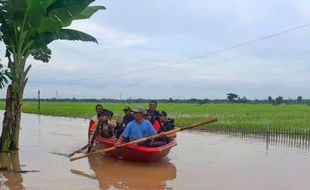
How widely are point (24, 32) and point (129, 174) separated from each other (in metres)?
4.77

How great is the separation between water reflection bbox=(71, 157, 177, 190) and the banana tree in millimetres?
2410

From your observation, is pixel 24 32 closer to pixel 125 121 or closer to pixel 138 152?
pixel 125 121

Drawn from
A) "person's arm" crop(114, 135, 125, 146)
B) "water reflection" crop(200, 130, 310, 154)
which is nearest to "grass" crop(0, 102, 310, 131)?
"water reflection" crop(200, 130, 310, 154)

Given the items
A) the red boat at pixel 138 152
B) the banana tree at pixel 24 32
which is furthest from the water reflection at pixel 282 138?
the banana tree at pixel 24 32

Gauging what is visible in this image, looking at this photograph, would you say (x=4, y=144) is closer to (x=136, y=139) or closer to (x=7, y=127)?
(x=7, y=127)

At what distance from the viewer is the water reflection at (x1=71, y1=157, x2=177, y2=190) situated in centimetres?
909

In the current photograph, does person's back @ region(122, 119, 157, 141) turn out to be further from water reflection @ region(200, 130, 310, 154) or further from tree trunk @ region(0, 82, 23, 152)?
water reflection @ region(200, 130, 310, 154)

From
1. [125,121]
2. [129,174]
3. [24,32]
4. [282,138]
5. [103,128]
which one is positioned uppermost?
[24,32]

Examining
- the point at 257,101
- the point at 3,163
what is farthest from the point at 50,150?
the point at 257,101

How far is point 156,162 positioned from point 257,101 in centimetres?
11942

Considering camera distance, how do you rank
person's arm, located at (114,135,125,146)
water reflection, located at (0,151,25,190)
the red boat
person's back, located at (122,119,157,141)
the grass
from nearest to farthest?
water reflection, located at (0,151,25,190) < the red boat < person's back, located at (122,119,157,141) < person's arm, located at (114,135,125,146) < the grass

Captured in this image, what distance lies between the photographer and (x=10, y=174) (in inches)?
384

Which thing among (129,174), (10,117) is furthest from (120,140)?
(10,117)

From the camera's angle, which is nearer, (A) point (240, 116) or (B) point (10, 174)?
(B) point (10, 174)
